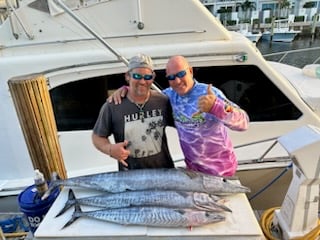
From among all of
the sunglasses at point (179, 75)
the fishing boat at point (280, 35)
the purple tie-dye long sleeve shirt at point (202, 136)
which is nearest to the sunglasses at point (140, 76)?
the sunglasses at point (179, 75)

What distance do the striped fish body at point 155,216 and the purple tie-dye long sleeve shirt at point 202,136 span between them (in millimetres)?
431

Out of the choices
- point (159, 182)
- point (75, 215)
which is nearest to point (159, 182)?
point (159, 182)

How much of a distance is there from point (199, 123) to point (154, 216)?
62 centimetres

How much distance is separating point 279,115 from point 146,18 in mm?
1838

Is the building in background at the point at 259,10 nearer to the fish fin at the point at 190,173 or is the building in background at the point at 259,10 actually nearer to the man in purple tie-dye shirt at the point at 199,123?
the man in purple tie-dye shirt at the point at 199,123

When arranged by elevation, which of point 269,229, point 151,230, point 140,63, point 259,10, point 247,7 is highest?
point 140,63

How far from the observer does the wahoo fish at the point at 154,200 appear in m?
1.51

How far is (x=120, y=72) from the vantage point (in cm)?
303

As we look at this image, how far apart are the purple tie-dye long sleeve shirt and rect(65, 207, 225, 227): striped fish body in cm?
43

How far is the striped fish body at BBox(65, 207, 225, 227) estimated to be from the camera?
56.2 inches

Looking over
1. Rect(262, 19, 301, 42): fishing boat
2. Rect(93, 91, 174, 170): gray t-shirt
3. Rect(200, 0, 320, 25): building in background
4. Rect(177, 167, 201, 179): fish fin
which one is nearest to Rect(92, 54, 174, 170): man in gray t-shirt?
Rect(93, 91, 174, 170): gray t-shirt

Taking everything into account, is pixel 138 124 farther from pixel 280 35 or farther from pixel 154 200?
pixel 280 35

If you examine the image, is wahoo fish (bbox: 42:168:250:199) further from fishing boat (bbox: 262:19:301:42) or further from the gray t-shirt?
fishing boat (bbox: 262:19:301:42)

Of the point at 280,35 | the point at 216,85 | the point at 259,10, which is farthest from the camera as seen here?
the point at 259,10
